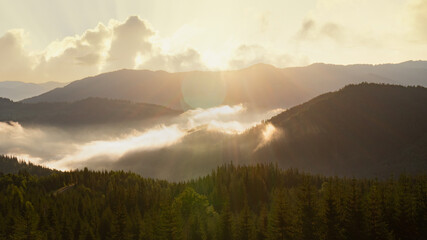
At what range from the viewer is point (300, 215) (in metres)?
111

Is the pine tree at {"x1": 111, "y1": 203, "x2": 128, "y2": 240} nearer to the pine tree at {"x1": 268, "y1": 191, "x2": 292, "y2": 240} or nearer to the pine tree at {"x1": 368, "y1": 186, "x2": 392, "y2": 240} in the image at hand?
the pine tree at {"x1": 268, "y1": 191, "x2": 292, "y2": 240}

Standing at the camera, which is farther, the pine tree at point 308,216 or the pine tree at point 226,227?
the pine tree at point 226,227

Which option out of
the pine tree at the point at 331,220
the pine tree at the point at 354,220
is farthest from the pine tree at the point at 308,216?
the pine tree at the point at 354,220

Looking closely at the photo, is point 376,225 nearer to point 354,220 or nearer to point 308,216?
point 354,220

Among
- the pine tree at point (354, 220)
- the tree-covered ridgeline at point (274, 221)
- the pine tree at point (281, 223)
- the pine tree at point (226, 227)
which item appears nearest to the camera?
the pine tree at point (281, 223)

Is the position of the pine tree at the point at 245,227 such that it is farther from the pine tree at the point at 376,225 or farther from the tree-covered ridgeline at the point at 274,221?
the pine tree at the point at 376,225

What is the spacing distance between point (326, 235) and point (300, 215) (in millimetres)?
9499

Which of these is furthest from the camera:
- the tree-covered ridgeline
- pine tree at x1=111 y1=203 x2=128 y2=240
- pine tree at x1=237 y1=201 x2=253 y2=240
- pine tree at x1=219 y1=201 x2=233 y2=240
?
pine tree at x1=111 y1=203 x2=128 y2=240

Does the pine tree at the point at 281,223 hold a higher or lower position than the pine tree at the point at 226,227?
higher

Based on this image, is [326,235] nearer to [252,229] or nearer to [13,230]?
[252,229]

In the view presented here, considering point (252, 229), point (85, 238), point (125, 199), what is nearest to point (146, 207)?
point (125, 199)

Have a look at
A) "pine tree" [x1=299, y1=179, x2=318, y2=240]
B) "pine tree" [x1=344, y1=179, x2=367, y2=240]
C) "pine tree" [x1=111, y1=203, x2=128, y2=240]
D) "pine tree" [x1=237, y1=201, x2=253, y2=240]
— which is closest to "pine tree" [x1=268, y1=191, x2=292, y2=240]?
"pine tree" [x1=299, y1=179, x2=318, y2=240]

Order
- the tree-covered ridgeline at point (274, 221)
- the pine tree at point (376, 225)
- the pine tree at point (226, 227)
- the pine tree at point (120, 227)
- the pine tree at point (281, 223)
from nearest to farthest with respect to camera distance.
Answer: the pine tree at point (281, 223)
the pine tree at point (376, 225)
the tree-covered ridgeline at point (274, 221)
the pine tree at point (226, 227)
the pine tree at point (120, 227)

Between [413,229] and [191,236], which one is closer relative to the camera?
[413,229]
